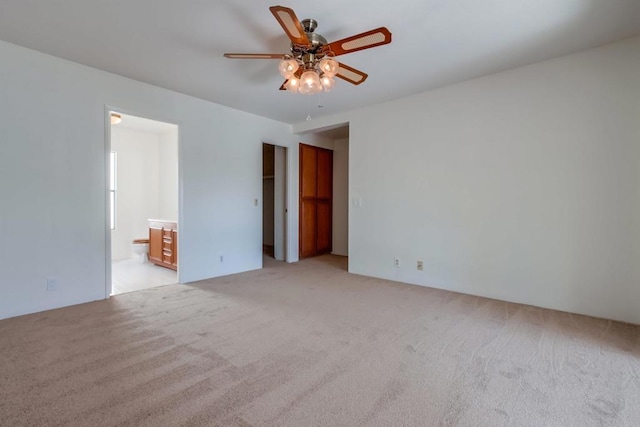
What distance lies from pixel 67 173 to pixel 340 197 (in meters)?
4.54

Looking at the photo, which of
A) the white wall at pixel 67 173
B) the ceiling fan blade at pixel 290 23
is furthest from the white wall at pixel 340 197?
the ceiling fan blade at pixel 290 23

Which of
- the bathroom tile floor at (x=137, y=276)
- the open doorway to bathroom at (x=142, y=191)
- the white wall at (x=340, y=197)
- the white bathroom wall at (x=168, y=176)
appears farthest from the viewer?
the white wall at (x=340, y=197)

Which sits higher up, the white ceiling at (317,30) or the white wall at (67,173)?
the white ceiling at (317,30)

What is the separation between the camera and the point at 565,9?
2164 mm

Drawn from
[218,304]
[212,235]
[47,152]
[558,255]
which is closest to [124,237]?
[212,235]

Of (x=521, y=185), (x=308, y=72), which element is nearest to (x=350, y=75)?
(x=308, y=72)

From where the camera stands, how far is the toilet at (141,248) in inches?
211

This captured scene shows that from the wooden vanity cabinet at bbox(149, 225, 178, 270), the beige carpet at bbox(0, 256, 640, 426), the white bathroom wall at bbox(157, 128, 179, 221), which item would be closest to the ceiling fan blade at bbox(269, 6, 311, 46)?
the beige carpet at bbox(0, 256, 640, 426)

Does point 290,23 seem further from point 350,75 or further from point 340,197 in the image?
point 340,197

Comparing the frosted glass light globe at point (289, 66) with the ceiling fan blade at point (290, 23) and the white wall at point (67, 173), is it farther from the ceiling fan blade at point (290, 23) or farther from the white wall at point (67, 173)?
the white wall at point (67, 173)

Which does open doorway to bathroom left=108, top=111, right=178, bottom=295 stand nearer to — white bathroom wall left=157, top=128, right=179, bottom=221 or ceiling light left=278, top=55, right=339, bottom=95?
white bathroom wall left=157, top=128, right=179, bottom=221

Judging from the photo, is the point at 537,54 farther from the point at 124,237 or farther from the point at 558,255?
the point at 124,237

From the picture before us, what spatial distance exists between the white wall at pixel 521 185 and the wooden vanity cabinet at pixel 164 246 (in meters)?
3.06

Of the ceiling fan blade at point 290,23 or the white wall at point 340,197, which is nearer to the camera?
the ceiling fan blade at point 290,23
